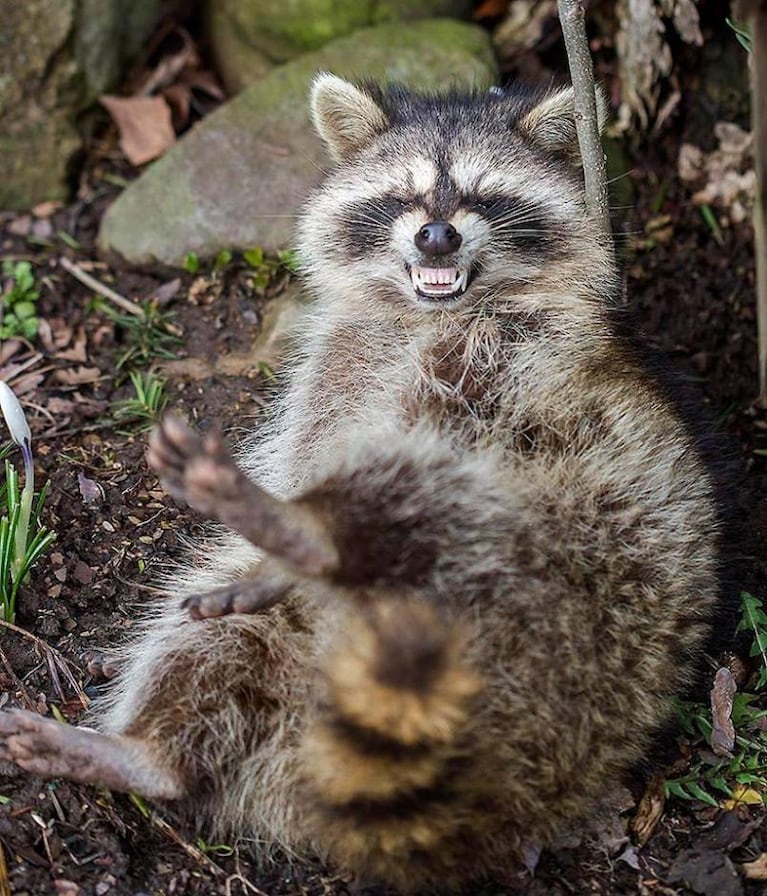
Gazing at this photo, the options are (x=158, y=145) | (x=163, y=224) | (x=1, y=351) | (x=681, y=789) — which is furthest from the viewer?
(x=158, y=145)

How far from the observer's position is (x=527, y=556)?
3.42 meters

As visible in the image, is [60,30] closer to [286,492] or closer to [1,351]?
[1,351]

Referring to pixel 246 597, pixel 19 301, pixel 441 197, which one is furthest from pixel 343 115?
pixel 246 597

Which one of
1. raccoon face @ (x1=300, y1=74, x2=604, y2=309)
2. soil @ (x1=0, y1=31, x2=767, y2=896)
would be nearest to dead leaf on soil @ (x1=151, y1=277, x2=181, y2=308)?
soil @ (x1=0, y1=31, x2=767, y2=896)

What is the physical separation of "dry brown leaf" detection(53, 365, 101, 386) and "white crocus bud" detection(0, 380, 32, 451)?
125 cm

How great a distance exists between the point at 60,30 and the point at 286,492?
3181 mm

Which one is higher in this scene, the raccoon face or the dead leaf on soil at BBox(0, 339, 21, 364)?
the raccoon face

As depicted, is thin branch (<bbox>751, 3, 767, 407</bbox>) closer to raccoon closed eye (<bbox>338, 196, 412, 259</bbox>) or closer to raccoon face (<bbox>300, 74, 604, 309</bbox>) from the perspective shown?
raccoon face (<bbox>300, 74, 604, 309</bbox>)

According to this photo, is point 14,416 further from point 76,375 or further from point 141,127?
point 141,127

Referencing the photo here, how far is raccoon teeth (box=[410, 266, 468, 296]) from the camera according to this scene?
161 inches

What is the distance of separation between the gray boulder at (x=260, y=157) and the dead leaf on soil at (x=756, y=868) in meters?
3.38

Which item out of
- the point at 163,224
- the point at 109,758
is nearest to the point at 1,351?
the point at 163,224

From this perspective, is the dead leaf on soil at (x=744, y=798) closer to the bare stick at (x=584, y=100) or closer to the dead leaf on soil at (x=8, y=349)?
the bare stick at (x=584, y=100)

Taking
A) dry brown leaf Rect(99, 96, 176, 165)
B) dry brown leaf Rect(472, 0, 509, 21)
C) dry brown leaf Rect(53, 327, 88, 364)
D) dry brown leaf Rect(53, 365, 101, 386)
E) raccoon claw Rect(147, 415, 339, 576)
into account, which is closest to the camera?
raccoon claw Rect(147, 415, 339, 576)
